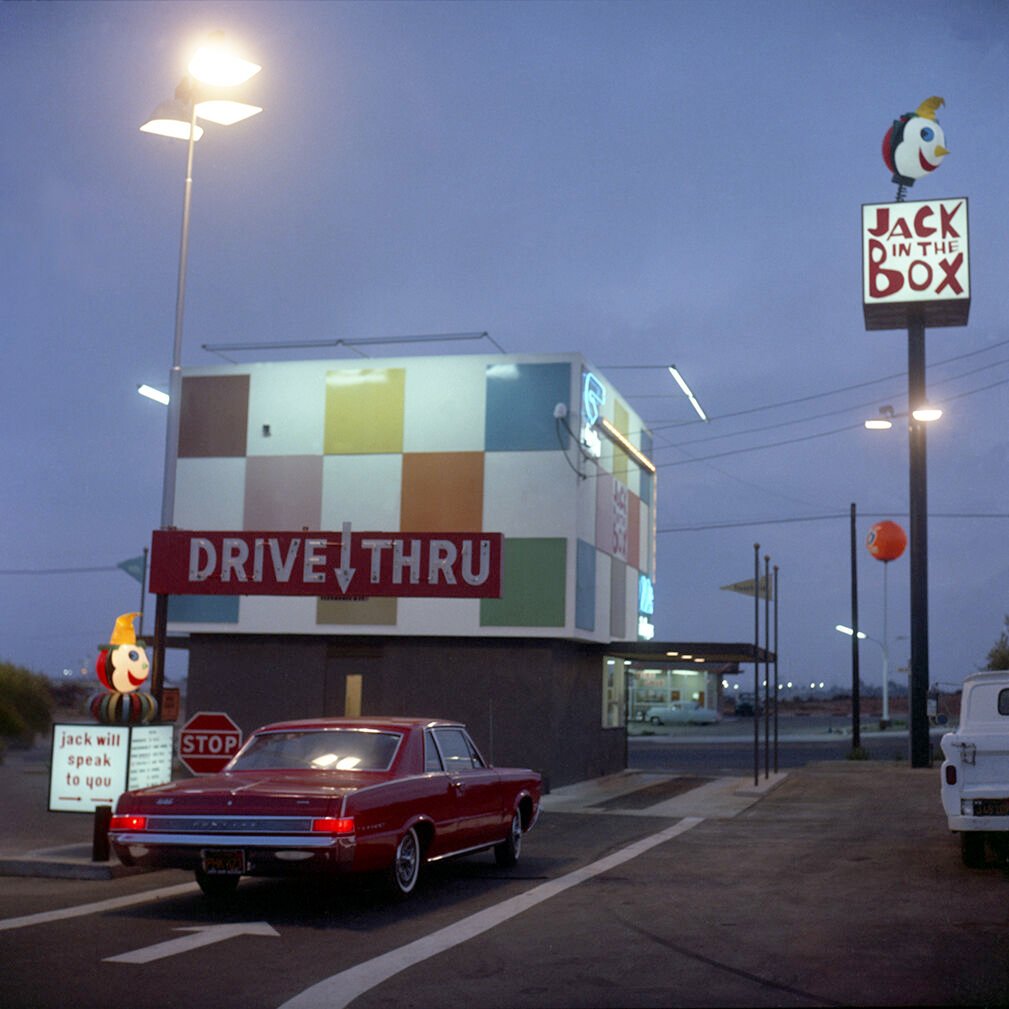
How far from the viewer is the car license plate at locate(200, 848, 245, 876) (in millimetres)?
10164

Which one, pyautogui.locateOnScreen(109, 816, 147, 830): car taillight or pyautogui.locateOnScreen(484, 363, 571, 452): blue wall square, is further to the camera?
pyautogui.locateOnScreen(484, 363, 571, 452): blue wall square

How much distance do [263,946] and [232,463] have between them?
18.8m

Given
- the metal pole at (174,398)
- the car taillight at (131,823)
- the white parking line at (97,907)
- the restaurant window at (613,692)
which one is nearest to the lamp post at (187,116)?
the metal pole at (174,398)

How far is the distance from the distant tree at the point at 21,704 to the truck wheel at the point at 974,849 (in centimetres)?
2646

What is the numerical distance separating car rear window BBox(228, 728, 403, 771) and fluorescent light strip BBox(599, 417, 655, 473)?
51.2 feet

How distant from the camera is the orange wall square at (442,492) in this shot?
25828mm

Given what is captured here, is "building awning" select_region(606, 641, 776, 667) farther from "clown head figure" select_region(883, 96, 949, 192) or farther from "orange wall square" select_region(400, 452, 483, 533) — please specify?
"clown head figure" select_region(883, 96, 949, 192)

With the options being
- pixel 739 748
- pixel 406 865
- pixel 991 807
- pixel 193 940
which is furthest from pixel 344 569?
pixel 739 748

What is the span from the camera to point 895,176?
35656mm

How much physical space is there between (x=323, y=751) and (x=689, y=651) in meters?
16.5

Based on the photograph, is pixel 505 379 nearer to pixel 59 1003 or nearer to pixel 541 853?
pixel 541 853

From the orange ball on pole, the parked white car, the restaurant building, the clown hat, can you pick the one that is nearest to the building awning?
the restaurant building

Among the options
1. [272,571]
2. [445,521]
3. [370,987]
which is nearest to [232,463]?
[445,521]

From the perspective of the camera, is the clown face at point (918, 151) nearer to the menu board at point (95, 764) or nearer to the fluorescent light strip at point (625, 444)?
the fluorescent light strip at point (625, 444)
